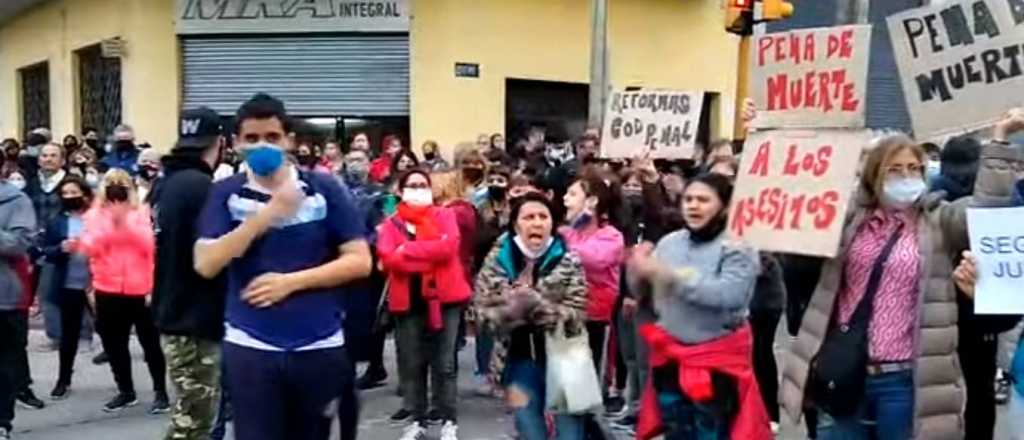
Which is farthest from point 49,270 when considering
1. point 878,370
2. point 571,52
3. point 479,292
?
point 571,52

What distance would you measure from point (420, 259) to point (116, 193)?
7.08ft

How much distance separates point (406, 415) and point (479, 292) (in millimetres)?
1931

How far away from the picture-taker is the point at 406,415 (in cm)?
820

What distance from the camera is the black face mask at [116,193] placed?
8508mm

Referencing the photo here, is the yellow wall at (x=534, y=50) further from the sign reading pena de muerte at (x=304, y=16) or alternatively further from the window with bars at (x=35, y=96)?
the window with bars at (x=35, y=96)

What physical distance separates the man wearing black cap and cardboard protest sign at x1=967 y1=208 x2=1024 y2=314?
3.07 metres

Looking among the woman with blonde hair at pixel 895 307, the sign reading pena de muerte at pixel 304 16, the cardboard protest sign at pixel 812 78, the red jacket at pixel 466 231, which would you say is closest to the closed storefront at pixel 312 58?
the sign reading pena de muerte at pixel 304 16

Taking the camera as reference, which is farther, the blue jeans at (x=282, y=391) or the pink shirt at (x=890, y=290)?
the pink shirt at (x=890, y=290)

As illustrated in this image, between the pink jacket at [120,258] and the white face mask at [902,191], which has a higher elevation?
the white face mask at [902,191]

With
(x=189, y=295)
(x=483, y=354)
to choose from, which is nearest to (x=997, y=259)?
(x=189, y=295)

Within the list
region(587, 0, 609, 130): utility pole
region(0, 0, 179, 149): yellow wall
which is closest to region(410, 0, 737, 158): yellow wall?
region(587, 0, 609, 130): utility pole

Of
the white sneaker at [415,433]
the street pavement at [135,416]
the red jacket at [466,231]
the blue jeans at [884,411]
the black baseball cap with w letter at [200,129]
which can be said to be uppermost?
the black baseball cap with w letter at [200,129]

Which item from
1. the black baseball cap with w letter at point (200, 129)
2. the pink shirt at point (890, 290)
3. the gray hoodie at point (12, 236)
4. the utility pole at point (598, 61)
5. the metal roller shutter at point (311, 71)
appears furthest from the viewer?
the metal roller shutter at point (311, 71)

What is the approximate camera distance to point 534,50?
21344 millimetres
